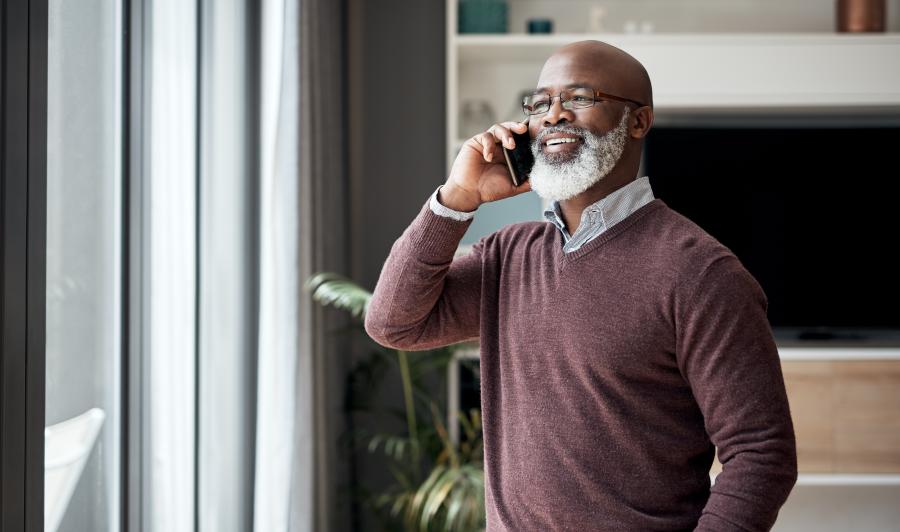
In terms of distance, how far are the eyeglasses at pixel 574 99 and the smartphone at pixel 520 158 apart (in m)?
0.04

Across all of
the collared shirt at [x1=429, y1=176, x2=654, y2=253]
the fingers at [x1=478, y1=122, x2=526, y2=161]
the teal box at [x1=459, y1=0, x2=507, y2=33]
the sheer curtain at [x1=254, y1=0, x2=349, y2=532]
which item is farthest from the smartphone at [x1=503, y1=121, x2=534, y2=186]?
the teal box at [x1=459, y1=0, x2=507, y2=33]

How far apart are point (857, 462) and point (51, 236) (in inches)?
111

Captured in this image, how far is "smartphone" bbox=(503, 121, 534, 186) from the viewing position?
4.42 feet

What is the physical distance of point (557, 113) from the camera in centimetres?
130

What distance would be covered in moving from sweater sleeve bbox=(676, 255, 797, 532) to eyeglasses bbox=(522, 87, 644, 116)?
1.07 feet

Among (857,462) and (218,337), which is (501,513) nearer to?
(218,337)

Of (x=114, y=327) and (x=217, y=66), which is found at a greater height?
(x=217, y=66)

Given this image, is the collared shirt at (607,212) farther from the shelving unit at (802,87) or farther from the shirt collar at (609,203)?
the shelving unit at (802,87)

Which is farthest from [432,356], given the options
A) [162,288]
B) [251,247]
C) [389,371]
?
[162,288]

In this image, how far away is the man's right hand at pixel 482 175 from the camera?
1307mm

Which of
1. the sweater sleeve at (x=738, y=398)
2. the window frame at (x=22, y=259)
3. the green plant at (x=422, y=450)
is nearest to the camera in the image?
the sweater sleeve at (x=738, y=398)

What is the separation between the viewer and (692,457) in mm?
1183

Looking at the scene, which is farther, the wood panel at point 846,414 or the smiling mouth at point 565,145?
the wood panel at point 846,414

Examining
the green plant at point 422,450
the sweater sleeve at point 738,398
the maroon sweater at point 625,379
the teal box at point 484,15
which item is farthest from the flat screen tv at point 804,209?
the sweater sleeve at point 738,398
